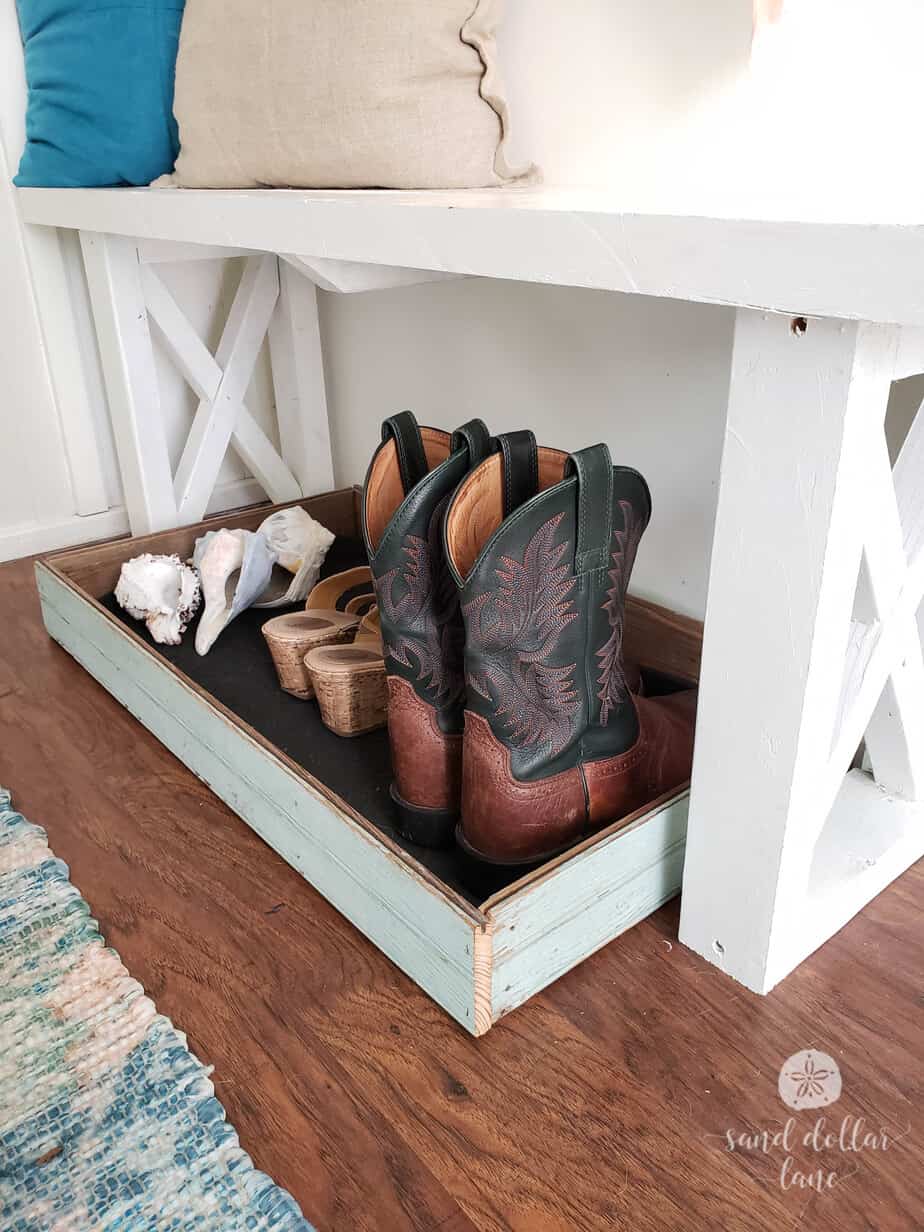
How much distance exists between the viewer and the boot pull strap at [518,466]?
2.71 ft

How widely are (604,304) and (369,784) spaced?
2.12 feet

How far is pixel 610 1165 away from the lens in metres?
0.65

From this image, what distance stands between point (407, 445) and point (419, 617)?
7.1 inches

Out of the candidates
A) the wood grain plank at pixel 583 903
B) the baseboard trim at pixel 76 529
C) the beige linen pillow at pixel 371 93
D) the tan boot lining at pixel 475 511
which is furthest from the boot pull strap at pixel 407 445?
the baseboard trim at pixel 76 529

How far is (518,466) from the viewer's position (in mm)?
839

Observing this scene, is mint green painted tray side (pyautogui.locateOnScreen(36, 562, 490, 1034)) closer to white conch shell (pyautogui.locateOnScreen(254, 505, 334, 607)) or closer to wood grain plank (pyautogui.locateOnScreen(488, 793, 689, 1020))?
wood grain plank (pyautogui.locateOnScreen(488, 793, 689, 1020))

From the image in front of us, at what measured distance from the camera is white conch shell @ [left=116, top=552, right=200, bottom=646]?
132cm

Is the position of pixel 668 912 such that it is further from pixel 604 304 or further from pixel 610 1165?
pixel 604 304

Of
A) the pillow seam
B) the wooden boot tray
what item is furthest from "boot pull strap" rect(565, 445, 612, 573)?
the pillow seam

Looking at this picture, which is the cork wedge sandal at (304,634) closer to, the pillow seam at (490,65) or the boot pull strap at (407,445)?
the boot pull strap at (407,445)

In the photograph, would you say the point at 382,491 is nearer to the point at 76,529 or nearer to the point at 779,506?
the point at 779,506

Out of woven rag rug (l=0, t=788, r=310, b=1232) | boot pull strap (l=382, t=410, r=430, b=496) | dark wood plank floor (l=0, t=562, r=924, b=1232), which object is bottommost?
dark wood plank floor (l=0, t=562, r=924, b=1232)

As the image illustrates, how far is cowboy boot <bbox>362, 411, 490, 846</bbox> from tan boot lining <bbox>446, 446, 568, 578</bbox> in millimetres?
30

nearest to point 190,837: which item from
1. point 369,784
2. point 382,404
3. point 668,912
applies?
point 369,784
